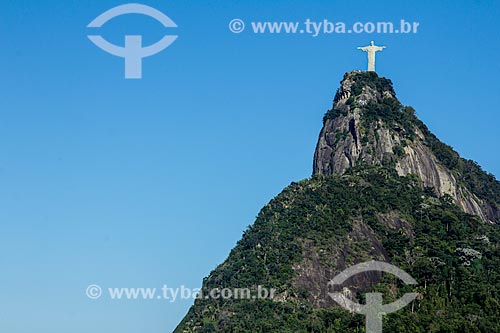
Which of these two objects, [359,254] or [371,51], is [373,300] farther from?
[371,51]

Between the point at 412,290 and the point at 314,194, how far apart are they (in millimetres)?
20012

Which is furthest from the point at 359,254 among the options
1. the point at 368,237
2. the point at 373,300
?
the point at 373,300

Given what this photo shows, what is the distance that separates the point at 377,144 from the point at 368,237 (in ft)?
77.9

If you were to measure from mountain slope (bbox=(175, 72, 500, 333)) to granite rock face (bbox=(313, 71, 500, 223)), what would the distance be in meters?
0.17

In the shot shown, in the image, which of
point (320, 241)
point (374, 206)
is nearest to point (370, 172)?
point (374, 206)

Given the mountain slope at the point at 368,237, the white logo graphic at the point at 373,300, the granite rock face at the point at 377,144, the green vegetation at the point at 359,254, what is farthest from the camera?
the granite rock face at the point at 377,144

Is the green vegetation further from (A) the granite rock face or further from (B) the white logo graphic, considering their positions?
(A) the granite rock face

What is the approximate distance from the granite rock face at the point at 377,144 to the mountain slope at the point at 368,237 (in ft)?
0.55

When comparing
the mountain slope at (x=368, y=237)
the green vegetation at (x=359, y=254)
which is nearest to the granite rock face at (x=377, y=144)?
the mountain slope at (x=368, y=237)

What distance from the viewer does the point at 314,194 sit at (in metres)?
138

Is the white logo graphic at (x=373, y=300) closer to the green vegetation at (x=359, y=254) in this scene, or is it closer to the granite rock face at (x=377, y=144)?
the green vegetation at (x=359, y=254)

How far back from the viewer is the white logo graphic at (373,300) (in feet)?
368

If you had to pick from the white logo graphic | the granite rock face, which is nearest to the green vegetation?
the white logo graphic

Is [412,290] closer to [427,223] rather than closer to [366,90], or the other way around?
[427,223]
